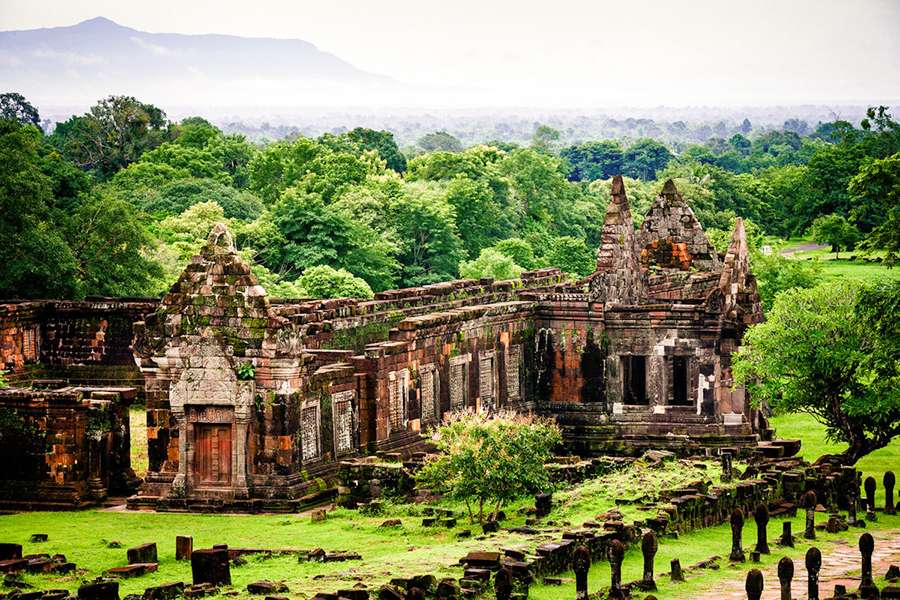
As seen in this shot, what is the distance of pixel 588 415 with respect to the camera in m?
49.3

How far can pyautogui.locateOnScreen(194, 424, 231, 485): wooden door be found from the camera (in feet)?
128

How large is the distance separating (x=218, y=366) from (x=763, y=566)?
39.7ft

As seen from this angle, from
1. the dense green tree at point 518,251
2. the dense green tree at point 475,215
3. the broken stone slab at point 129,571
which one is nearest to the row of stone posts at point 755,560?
the broken stone slab at point 129,571

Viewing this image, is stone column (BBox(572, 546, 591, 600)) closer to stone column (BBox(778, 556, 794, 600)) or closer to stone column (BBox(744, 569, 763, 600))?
stone column (BBox(744, 569, 763, 600))

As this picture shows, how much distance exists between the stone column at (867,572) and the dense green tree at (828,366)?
12.0 metres

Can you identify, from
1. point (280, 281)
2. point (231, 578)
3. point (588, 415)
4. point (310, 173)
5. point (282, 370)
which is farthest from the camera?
point (310, 173)

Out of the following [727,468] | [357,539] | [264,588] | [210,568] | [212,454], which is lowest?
[357,539]

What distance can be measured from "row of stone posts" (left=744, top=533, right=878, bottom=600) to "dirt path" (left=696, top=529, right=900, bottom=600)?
0.26 m

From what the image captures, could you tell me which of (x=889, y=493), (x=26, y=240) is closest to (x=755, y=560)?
(x=889, y=493)

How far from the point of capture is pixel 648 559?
31031mm

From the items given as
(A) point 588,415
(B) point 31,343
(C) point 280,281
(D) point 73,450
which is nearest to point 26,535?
(D) point 73,450

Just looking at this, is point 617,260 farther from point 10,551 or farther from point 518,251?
point 518,251

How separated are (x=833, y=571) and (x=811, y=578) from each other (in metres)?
3.30

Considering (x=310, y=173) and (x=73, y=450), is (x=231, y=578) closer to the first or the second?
(x=73, y=450)
